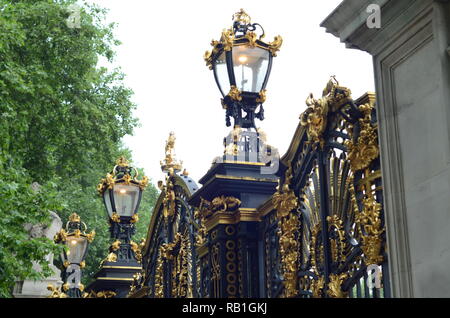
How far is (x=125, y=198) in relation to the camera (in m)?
12.4

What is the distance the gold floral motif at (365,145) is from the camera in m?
5.80

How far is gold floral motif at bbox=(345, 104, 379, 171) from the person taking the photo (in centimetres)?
580

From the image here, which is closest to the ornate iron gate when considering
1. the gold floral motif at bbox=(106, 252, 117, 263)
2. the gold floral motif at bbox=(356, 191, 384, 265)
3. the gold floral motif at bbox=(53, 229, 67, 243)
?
the gold floral motif at bbox=(356, 191, 384, 265)

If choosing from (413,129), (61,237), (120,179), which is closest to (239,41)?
(413,129)

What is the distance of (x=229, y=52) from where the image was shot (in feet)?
25.3

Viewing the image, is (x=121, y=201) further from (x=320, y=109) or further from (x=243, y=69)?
(x=320, y=109)

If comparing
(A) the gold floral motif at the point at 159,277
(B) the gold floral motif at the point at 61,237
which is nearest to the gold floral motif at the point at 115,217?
(A) the gold floral motif at the point at 159,277

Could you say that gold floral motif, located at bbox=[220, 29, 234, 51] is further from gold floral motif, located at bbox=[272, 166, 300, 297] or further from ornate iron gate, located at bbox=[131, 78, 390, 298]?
gold floral motif, located at bbox=[272, 166, 300, 297]

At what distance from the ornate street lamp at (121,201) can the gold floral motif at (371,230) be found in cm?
652

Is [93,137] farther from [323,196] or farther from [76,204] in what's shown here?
[323,196]

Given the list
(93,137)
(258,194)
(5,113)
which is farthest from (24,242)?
(93,137)

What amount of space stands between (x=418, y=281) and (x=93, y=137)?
1965 centimetres

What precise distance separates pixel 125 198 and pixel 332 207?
632 centimetres

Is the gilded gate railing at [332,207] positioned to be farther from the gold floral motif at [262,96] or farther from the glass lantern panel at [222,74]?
the glass lantern panel at [222,74]
